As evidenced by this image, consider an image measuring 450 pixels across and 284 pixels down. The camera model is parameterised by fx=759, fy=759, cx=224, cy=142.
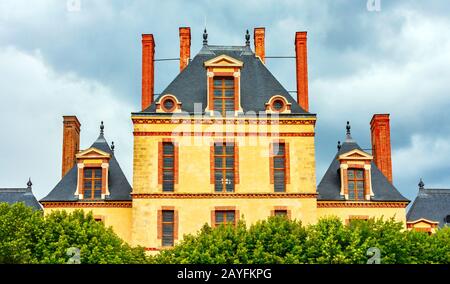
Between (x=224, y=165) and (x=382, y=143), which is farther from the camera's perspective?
(x=382, y=143)

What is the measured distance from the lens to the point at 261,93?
44.7m

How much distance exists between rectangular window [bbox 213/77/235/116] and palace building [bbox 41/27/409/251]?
0.06 metres

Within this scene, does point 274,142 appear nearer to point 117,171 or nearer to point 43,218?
point 117,171

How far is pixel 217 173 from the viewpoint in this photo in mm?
42469

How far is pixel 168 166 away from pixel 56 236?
8904 millimetres

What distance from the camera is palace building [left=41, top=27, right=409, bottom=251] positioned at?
4188 centimetres

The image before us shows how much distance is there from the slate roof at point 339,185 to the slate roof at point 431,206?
3.77m

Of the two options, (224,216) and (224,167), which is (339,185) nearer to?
(224,167)

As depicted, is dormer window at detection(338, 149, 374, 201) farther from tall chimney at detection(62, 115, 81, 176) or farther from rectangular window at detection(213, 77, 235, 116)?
tall chimney at detection(62, 115, 81, 176)

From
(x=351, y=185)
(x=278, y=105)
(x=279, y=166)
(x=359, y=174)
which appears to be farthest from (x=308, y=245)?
(x=278, y=105)

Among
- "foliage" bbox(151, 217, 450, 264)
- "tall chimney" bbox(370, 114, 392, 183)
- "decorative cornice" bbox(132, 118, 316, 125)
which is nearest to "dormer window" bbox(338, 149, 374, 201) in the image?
"decorative cornice" bbox(132, 118, 316, 125)

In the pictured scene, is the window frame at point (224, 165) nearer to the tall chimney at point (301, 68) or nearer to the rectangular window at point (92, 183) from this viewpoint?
the tall chimney at point (301, 68)
